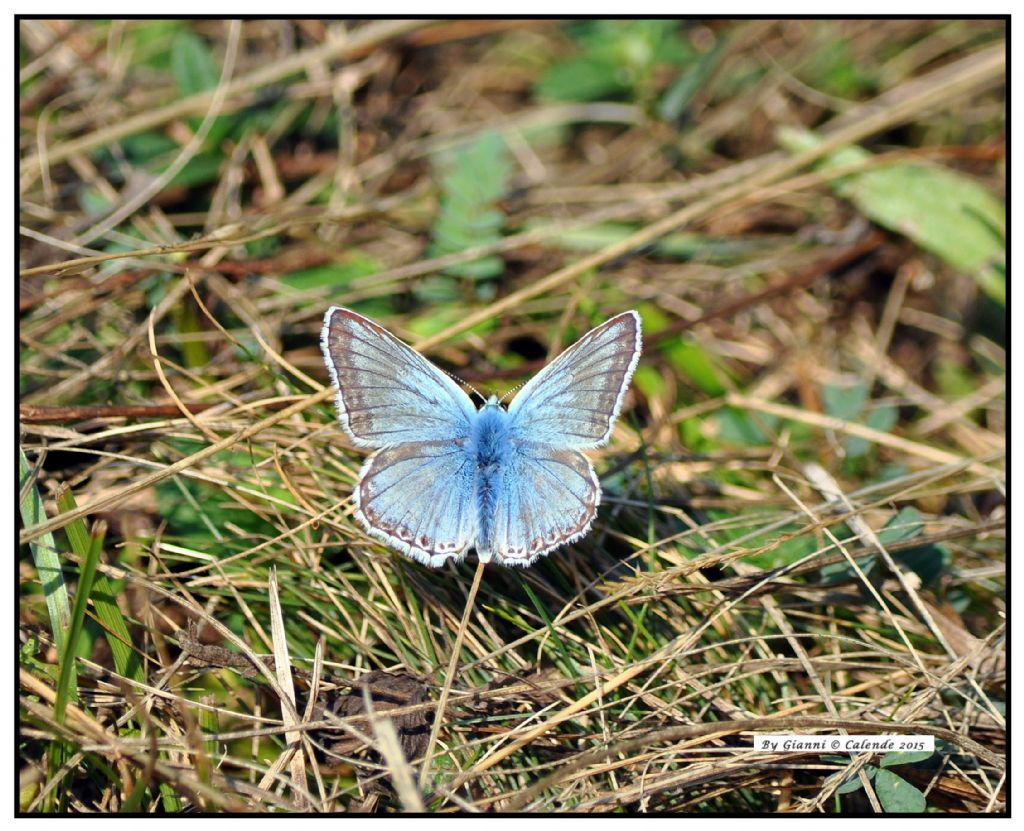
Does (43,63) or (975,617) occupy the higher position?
(43,63)

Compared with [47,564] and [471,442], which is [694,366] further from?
[47,564]

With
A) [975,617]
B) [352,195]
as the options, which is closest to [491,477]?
[975,617]

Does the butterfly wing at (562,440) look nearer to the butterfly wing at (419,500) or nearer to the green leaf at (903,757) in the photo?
the butterfly wing at (419,500)

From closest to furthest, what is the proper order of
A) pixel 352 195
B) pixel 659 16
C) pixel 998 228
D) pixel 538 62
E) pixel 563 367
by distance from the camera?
pixel 563 367
pixel 998 228
pixel 352 195
pixel 659 16
pixel 538 62

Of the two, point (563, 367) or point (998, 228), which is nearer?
point (563, 367)

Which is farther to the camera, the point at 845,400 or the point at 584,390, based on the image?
the point at 845,400

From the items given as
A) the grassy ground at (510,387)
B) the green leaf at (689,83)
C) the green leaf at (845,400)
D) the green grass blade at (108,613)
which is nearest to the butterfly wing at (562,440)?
the grassy ground at (510,387)

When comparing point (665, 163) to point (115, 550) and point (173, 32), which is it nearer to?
point (173, 32)

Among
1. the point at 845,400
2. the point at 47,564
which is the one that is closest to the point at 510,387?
the point at 845,400
